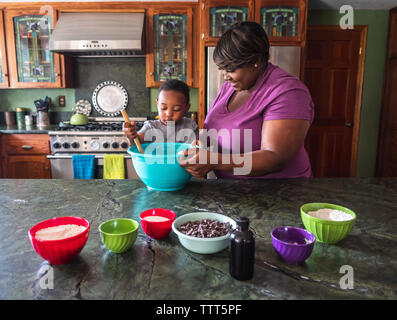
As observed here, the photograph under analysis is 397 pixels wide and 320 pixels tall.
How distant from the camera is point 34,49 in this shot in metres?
3.61

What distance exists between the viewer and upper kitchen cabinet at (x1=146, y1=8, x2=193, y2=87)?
3.50m

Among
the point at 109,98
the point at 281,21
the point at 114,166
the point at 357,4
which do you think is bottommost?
the point at 114,166

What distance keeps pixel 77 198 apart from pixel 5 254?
45 centimetres

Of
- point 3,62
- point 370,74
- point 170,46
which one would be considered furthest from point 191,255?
point 370,74

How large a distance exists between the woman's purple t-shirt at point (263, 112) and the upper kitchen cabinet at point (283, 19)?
1942mm

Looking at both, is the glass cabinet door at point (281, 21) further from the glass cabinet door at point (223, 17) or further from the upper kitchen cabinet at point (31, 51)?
the upper kitchen cabinet at point (31, 51)

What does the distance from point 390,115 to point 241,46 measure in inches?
140

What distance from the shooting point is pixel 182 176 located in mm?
1340

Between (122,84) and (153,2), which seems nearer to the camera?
(153,2)

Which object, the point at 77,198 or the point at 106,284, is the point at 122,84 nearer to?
the point at 77,198

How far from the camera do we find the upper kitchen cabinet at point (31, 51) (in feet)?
11.6

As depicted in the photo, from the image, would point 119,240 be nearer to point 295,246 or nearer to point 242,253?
point 242,253
